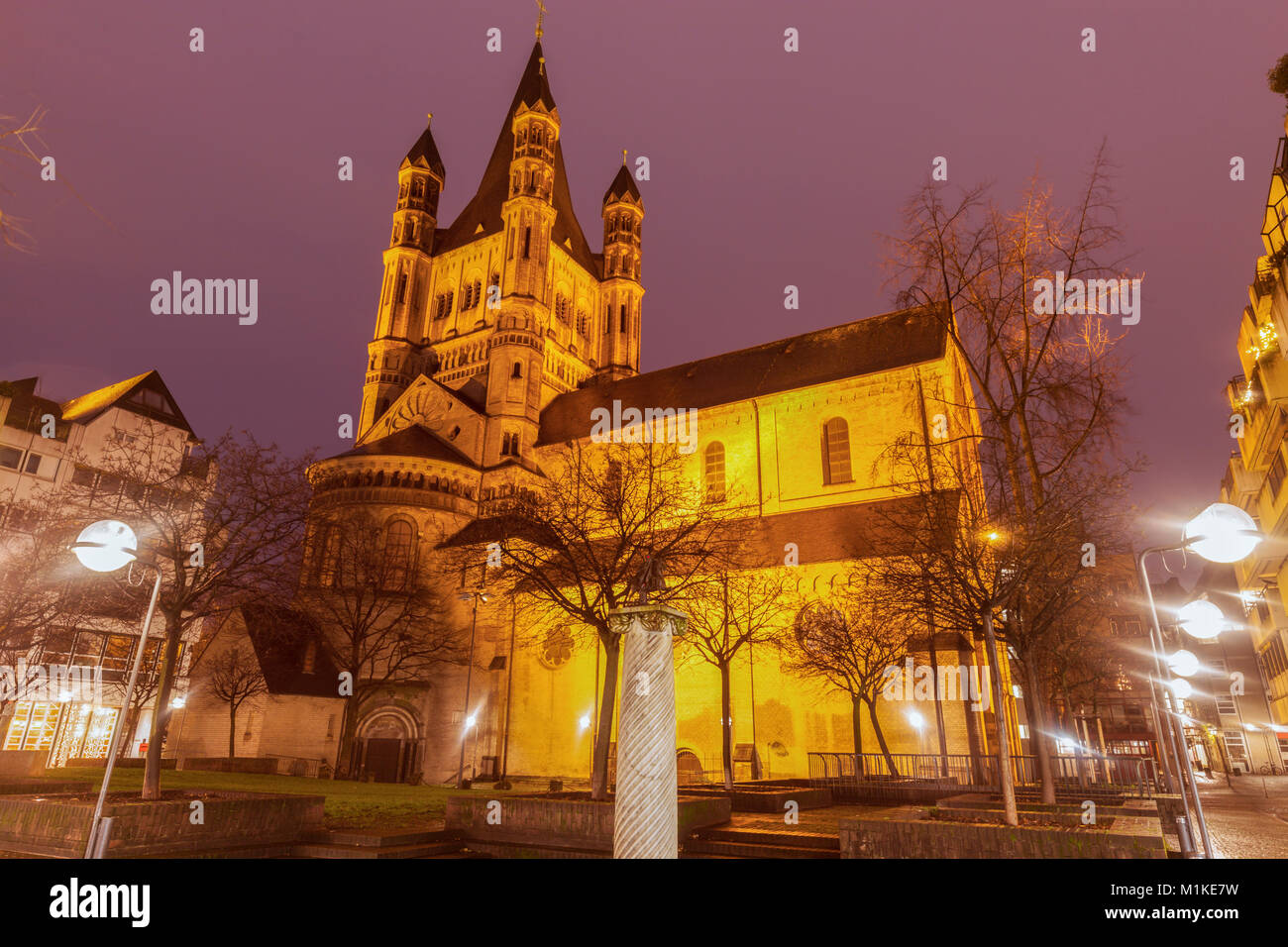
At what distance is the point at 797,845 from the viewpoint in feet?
38.6

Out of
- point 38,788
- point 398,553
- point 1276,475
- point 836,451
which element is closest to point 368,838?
point 38,788

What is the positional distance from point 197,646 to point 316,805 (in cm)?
2882

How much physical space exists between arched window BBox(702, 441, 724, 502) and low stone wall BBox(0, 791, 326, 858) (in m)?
26.6

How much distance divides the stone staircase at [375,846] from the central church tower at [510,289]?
97.7ft

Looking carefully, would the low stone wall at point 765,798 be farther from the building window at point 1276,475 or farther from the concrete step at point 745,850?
the building window at point 1276,475

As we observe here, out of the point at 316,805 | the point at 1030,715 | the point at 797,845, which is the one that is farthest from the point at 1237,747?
the point at 316,805

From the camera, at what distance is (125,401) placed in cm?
4081

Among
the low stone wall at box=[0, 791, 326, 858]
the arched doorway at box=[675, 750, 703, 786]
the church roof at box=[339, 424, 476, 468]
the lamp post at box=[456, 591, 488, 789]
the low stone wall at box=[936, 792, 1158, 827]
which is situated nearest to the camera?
the low stone wall at box=[0, 791, 326, 858]

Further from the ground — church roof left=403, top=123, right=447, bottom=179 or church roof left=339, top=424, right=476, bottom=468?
church roof left=403, top=123, right=447, bottom=179

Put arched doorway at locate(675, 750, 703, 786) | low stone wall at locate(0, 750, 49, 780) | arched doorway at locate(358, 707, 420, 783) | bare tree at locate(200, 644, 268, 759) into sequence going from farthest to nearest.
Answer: arched doorway at locate(358, 707, 420, 783), bare tree at locate(200, 644, 268, 759), arched doorway at locate(675, 750, 703, 786), low stone wall at locate(0, 750, 49, 780)

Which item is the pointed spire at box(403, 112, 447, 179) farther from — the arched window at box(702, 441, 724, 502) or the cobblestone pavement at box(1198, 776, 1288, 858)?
the cobblestone pavement at box(1198, 776, 1288, 858)

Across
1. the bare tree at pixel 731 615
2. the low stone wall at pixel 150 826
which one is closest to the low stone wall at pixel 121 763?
the bare tree at pixel 731 615

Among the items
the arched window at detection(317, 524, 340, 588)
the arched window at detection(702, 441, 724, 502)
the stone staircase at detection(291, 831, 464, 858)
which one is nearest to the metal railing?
the stone staircase at detection(291, 831, 464, 858)

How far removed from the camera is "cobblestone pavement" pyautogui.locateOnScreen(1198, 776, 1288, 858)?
39.4 ft
